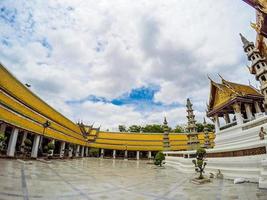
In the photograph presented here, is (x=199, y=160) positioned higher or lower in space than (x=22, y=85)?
lower

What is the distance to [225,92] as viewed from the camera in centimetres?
1886

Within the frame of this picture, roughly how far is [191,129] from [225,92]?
11.9 metres

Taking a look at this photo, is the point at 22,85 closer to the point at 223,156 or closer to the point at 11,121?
the point at 11,121

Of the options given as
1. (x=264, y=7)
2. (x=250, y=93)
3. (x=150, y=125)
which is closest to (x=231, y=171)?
(x=250, y=93)

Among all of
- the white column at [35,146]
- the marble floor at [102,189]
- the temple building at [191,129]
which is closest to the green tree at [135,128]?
the temple building at [191,129]

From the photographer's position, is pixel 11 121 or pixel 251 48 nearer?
pixel 251 48

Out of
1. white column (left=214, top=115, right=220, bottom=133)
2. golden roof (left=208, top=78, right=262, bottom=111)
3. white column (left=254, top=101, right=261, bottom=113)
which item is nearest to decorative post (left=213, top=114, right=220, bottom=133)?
white column (left=214, top=115, right=220, bottom=133)

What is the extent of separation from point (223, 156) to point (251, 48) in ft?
31.7

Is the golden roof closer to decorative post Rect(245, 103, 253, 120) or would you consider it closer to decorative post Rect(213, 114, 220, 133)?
decorative post Rect(213, 114, 220, 133)

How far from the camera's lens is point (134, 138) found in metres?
50.6

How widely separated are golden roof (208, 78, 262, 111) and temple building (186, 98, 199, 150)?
766cm

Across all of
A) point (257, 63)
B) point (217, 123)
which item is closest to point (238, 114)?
point (217, 123)

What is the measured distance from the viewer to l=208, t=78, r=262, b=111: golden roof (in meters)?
17.8

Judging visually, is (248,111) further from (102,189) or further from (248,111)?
(102,189)
